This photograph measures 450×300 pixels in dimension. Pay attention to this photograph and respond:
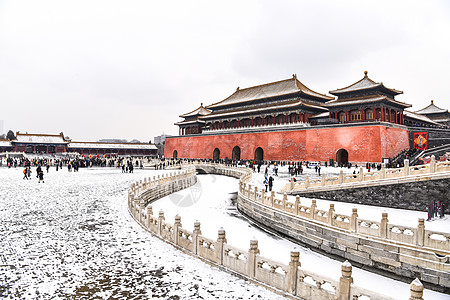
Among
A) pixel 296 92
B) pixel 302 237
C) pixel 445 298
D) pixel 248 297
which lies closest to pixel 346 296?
pixel 248 297

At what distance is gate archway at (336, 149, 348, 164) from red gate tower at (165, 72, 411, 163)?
0.11m

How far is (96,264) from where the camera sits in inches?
281

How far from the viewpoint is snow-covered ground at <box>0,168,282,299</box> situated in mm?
5801

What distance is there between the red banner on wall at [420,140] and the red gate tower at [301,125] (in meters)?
1.31

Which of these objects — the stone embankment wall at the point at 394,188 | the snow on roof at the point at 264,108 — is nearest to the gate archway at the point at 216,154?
the snow on roof at the point at 264,108

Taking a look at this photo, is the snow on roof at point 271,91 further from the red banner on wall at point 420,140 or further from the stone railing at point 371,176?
the stone railing at point 371,176

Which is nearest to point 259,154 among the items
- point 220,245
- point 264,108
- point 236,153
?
point 236,153

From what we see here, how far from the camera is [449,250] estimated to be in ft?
26.8

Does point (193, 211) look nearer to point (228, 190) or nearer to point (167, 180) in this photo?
point (167, 180)

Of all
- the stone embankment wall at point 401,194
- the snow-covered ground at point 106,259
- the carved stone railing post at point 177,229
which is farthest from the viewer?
the stone embankment wall at point 401,194

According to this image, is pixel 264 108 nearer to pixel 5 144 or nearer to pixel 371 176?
pixel 371 176

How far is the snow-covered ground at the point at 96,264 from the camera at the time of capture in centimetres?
580

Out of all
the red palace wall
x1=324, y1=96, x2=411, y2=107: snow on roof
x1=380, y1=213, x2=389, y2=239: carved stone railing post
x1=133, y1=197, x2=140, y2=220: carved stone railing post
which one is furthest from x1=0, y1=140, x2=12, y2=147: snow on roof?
x1=380, y1=213, x2=389, y2=239: carved stone railing post

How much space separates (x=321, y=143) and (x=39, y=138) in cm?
5242
